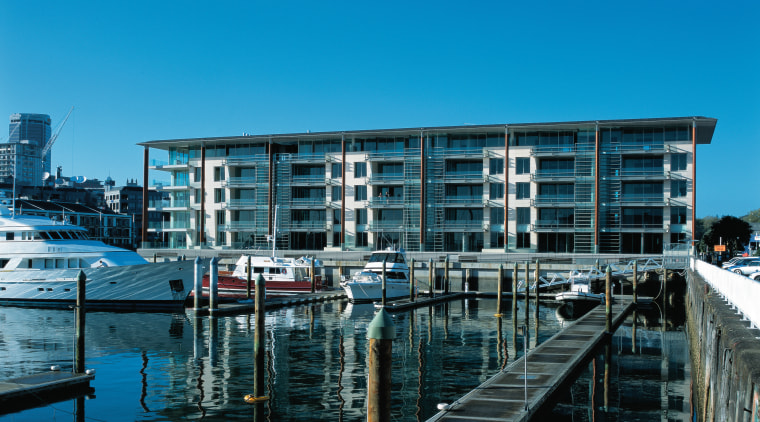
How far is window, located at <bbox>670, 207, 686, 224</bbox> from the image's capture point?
67.9 m

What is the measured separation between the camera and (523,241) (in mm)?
72312

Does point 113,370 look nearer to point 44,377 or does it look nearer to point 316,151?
point 44,377

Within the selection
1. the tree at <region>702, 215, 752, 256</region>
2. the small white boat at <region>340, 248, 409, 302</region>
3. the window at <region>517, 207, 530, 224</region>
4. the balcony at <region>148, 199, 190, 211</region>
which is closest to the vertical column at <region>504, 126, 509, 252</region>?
the window at <region>517, 207, 530, 224</region>

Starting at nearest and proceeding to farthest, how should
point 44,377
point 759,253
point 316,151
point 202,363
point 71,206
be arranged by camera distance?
point 44,377
point 202,363
point 316,151
point 759,253
point 71,206

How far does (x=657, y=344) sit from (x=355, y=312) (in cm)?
1922

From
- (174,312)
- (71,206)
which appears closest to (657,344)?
(174,312)

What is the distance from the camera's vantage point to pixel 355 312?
4488cm

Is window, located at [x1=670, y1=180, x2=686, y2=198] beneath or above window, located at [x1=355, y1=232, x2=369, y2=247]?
above

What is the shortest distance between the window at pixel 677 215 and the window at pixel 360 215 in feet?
107

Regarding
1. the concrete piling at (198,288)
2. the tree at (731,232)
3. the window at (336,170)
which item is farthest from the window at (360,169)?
the tree at (731,232)

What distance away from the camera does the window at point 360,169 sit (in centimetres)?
7800

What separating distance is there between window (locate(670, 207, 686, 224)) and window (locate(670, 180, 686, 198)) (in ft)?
4.30

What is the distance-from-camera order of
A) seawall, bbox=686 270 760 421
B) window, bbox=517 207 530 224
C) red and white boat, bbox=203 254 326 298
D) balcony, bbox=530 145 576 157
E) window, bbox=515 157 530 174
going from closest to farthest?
seawall, bbox=686 270 760 421
red and white boat, bbox=203 254 326 298
balcony, bbox=530 145 576 157
window, bbox=517 207 530 224
window, bbox=515 157 530 174

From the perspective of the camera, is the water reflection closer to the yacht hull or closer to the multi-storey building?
the yacht hull
